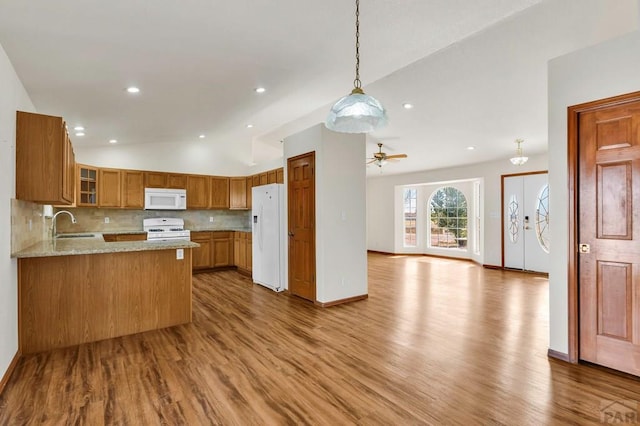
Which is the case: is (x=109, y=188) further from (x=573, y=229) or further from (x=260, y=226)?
(x=573, y=229)

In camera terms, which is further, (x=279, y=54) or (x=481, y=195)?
(x=481, y=195)

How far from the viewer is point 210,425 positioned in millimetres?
1875

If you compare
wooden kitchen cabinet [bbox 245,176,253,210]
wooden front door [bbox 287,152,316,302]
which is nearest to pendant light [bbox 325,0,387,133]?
wooden front door [bbox 287,152,316,302]

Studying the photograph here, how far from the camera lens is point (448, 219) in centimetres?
879

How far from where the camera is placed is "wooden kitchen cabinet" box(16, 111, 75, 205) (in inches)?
107

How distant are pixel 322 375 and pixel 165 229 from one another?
532cm

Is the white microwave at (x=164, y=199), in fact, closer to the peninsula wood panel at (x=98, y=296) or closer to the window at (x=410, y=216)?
the peninsula wood panel at (x=98, y=296)

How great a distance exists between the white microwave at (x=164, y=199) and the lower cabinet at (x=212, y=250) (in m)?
0.68

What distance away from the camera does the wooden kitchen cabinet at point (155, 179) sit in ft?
21.2

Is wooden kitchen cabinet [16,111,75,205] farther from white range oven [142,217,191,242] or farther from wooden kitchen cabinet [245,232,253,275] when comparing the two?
wooden kitchen cabinet [245,232,253,275]

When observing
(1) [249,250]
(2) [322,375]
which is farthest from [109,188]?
(2) [322,375]

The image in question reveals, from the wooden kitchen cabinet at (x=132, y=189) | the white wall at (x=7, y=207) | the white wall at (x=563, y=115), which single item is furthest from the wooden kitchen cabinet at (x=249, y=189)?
the white wall at (x=563, y=115)

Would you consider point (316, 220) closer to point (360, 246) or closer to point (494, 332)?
point (360, 246)

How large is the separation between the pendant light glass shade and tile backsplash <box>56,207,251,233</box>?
5691 millimetres
